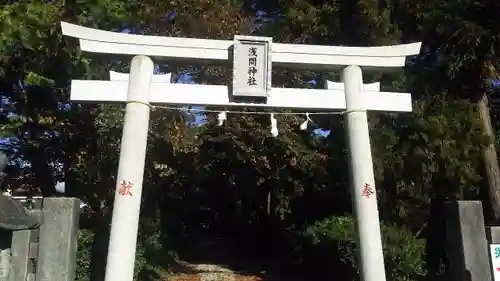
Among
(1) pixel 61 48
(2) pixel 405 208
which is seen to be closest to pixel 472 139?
(2) pixel 405 208

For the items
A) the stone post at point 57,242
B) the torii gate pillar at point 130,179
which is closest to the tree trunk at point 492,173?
the torii gate pillar at point 130,179

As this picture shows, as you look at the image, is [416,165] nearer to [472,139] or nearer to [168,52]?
[472,139]

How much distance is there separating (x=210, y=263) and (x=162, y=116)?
695 cm

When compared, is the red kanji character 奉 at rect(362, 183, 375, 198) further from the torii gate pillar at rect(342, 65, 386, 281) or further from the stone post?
the stone post

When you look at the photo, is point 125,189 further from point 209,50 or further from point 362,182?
point 362,182

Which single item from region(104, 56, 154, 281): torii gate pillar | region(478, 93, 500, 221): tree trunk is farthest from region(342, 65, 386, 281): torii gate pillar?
region(478, 93, 500, 221): tree trunk

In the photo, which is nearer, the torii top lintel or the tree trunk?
the torii top lintel

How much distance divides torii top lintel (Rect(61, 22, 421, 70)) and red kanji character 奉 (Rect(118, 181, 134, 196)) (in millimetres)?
1930

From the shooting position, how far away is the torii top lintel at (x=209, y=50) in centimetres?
Answer: 801

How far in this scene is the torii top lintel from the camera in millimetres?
8008

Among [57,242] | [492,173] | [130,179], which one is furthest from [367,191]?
[492,173]

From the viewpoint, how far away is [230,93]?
8.18m

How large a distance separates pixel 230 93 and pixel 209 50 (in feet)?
2.32

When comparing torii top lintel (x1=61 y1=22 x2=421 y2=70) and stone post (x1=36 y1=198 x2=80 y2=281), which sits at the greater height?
torii top lintel (x1=61 y1=22 x2=421 y2=70)
